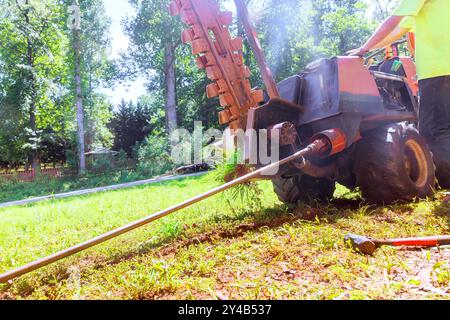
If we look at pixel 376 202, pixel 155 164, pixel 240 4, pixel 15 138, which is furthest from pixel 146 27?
pixel 376 202

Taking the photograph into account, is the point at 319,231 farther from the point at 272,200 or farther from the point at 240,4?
the point at 240,4

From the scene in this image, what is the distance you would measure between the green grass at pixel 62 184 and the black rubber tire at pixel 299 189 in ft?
50.8

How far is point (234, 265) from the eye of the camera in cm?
204

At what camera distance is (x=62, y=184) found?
64.8ft

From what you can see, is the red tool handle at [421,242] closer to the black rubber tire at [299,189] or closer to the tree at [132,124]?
the black rubber tire at [299,189]

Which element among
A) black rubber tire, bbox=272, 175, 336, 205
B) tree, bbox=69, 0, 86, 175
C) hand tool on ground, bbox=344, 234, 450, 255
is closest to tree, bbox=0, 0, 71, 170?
tree, bbox=69, 0, 86, 175

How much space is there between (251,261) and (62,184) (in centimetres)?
2003

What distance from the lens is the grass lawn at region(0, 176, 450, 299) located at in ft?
5.39

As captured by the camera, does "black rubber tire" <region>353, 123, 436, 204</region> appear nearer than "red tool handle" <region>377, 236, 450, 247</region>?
No

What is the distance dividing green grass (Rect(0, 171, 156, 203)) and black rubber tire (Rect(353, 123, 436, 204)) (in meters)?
16.4

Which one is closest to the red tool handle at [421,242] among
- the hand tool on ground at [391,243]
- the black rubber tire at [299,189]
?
the hand tool on ground at [391,243]

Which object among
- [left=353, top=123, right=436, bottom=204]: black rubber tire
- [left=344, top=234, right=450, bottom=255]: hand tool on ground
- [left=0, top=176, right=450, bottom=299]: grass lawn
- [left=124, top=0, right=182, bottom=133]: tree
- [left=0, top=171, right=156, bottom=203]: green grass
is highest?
[left=124, top=0, right=182, bottom=133]: tree

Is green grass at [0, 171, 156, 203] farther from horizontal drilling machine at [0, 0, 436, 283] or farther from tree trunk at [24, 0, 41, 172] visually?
horizontal drilling machine at [0, 0, 436, 283]

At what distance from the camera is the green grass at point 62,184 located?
18203 millimetres
